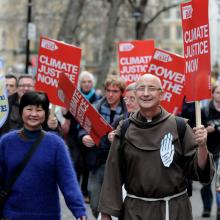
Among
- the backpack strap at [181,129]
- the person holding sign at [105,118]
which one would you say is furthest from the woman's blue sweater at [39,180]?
the person holding sign at [105,118]

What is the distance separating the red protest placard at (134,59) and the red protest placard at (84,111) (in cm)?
367

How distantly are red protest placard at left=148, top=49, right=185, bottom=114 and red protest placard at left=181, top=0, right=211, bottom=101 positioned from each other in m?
2.94

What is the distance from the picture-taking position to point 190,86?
616cm

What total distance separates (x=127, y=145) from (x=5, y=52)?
90.6 m

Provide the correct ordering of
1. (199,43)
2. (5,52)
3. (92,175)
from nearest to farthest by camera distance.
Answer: (199,43)
(92,175)
(5,52)

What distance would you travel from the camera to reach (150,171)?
5586mm

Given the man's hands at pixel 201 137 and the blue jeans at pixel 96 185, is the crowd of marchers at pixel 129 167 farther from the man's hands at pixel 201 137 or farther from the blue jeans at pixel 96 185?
the blue jeans at pixel 96 185

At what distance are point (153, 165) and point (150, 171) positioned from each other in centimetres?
5

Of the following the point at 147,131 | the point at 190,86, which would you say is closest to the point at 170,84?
the point at 190,86

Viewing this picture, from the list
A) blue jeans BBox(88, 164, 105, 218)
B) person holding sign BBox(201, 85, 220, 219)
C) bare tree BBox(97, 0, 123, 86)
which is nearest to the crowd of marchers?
blue jeans BBox(88, 164, 105, 218)

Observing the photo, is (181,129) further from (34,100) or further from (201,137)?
(34,100)

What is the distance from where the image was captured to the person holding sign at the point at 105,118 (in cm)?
805

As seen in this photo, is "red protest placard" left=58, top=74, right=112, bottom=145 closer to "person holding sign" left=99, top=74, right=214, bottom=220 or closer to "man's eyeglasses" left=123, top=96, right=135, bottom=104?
"man's eyeglasses" left=123, top=96, right=135, bottom=104

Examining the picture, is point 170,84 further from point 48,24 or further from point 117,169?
point 48,24
